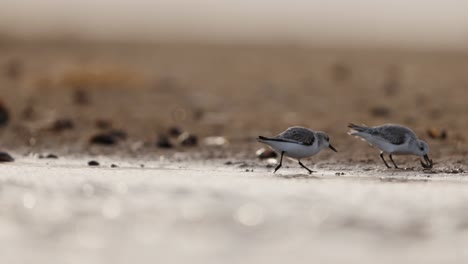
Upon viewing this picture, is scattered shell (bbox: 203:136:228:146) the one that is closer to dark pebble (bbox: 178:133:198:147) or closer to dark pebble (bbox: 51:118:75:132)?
dark pebble (bbox: 178:133:198:147)

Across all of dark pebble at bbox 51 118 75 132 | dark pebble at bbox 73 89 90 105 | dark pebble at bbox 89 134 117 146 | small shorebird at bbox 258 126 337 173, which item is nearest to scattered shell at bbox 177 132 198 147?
dark pebble at bbox 89 134 117 146

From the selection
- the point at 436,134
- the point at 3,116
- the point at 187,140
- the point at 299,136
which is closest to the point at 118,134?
the point at 187,140

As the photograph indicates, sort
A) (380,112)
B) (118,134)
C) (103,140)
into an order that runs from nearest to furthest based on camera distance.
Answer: (103,140)
(118,134)
(380,112)

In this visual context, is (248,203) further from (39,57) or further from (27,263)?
(39,57)

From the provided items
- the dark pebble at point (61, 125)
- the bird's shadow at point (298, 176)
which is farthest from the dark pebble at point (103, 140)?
the bird's shadow at point (298, 176)

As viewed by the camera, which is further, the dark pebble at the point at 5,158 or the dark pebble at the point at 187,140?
the dark pebble at the point at 187,140

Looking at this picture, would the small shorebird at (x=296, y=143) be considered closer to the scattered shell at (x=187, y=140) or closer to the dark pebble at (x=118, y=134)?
the scattered shell at (x=187, y=140)

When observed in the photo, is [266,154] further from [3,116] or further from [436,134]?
[3,116]
